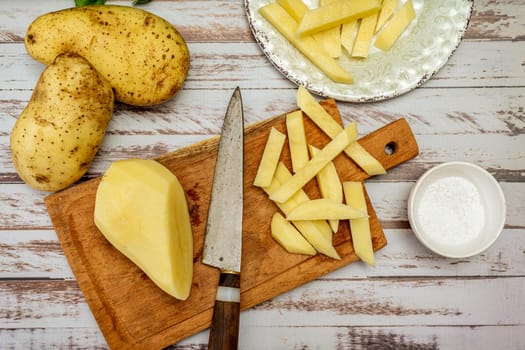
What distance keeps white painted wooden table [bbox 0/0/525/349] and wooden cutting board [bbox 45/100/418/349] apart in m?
0.09

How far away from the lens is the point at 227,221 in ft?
5.12

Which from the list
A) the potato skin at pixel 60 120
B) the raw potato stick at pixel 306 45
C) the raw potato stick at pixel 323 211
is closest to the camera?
the potato skin at pixel 60 120

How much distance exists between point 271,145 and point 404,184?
1.68 feet

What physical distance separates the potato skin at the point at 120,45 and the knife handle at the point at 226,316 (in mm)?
645

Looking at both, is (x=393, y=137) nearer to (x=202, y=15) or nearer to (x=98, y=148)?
(x=202, y=15)

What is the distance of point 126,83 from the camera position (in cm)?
153

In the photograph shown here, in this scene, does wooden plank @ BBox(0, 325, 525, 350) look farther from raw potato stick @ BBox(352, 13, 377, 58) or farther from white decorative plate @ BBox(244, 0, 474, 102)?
raw potato stick @ BBox(352, 13, 377, 58)

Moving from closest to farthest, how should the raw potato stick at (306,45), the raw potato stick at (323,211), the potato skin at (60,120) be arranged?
the potato skin at (60,120), the raw potato stick at (323,211), the raw potato stick at (306,45)

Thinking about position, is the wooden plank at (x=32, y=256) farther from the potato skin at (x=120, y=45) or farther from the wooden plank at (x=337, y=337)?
the potato skin at (x=120, y=45)

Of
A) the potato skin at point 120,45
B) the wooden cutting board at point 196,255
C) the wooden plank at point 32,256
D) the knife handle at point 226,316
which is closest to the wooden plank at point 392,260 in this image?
the wooden plank at point 32,256

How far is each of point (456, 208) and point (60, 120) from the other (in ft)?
4.28

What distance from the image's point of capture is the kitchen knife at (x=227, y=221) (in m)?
1.51

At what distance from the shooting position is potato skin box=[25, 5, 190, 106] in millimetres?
1479

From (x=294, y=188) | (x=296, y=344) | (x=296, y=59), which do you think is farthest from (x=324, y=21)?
(x=296, y=344)
